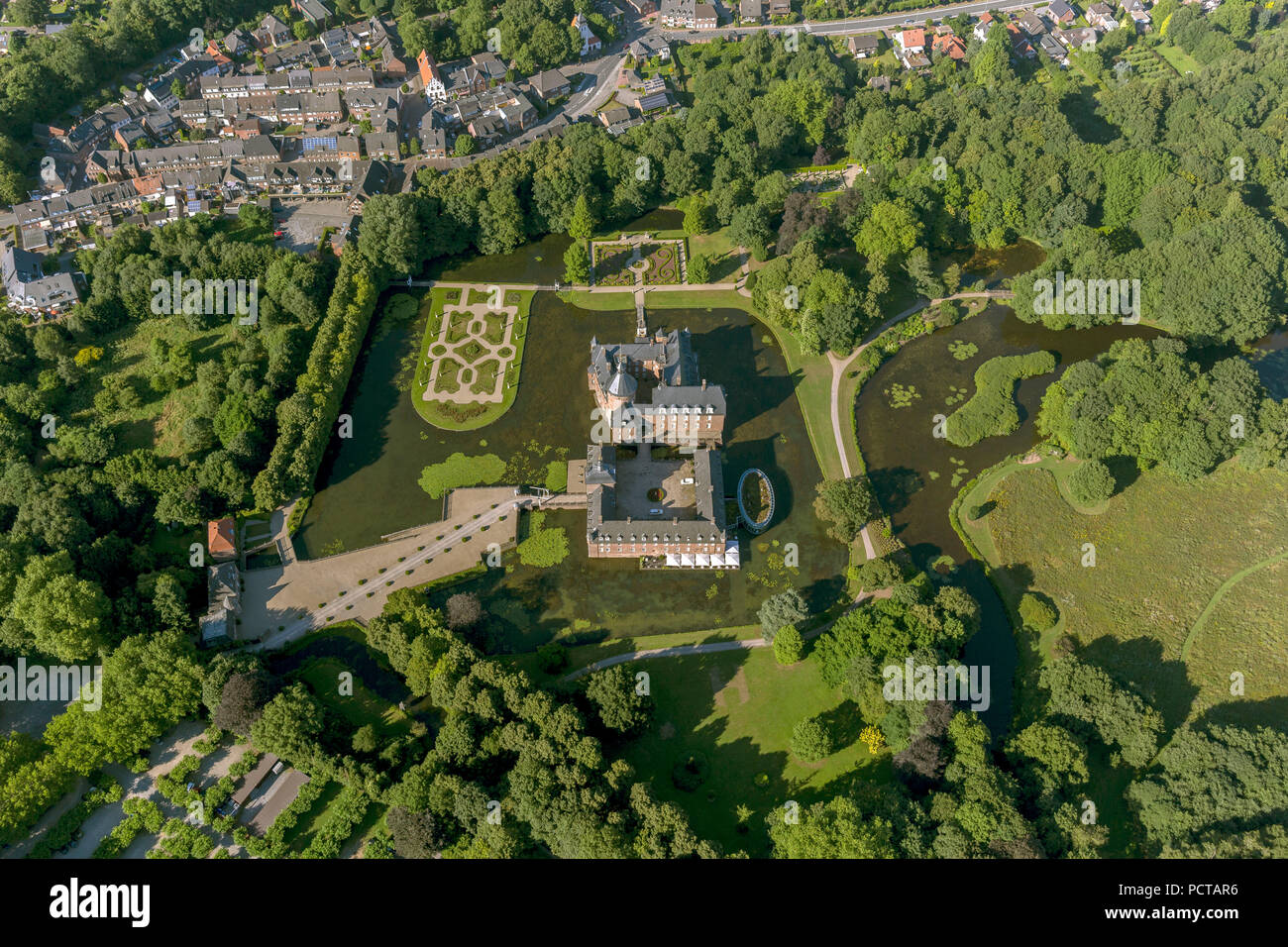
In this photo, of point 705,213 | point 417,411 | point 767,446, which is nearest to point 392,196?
point 417,411

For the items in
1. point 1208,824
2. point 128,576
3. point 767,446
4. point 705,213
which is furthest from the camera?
point 705,213

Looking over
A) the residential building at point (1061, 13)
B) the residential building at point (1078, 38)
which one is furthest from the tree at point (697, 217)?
the residential building at point (1061, 13)

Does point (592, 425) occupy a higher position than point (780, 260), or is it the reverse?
point (780, 260)

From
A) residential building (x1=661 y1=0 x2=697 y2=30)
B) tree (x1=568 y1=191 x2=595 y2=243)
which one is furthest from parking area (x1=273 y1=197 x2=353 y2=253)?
residential building (x1=661 y1=0 x2=697 y2=30)

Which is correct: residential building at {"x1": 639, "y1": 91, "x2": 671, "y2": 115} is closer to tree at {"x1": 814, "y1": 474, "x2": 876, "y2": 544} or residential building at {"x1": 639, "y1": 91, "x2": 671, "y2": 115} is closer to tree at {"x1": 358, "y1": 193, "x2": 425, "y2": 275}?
tree at {"x1": 358, "y1": 193, "x2": 425, "y2": 275}

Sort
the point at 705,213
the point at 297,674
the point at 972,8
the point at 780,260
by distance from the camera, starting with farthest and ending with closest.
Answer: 1. the point at 972,8
2. the point at 705,213
3. the point at 780,260
4. the point at 297,674

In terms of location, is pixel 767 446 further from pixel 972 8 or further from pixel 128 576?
pixel 972 8

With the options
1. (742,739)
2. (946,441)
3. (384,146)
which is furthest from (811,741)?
(384,146)
